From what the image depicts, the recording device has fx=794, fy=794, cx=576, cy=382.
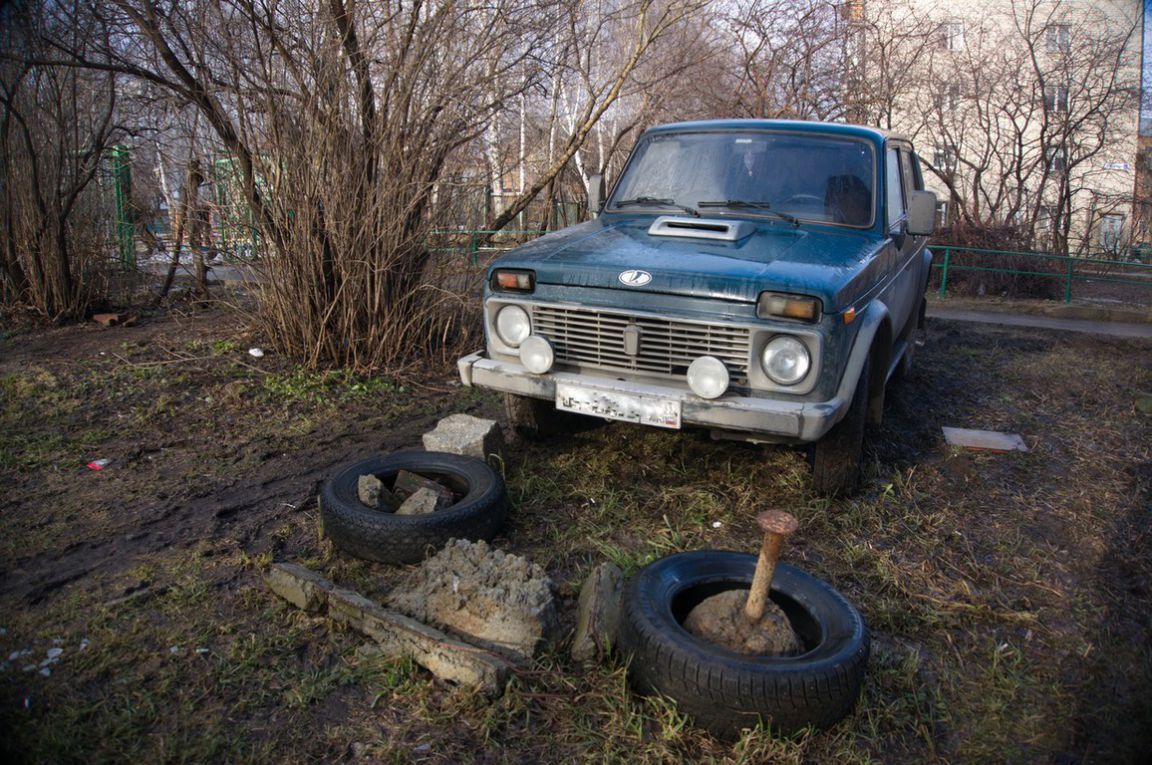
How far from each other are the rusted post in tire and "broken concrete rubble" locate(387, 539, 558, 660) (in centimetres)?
73

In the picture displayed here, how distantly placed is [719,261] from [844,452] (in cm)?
118

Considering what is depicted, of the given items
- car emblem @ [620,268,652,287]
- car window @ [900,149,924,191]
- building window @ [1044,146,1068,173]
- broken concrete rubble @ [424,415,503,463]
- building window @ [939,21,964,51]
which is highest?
building window @ [939,21,964,51]

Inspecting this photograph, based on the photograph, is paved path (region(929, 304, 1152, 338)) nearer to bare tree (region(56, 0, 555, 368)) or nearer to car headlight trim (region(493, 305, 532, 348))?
bare tree (region(56, 0, 555, 368))

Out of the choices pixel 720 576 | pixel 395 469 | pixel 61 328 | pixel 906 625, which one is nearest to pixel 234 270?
pixel 61 328

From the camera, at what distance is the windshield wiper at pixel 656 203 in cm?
461

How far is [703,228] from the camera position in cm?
420

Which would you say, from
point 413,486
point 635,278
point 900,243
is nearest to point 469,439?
point 413,486

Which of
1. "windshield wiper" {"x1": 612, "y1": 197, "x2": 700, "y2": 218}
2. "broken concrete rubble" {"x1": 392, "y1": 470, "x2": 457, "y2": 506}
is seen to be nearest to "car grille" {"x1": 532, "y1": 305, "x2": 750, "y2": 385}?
"broken concrete rubble" {"x1": 392, "y1": 470, "x2": 457, "y2": 506}

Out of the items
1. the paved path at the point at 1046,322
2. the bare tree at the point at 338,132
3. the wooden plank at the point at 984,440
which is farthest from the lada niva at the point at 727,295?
the paved path at the point at 1046,322

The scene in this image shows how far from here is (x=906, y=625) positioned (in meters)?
3.12

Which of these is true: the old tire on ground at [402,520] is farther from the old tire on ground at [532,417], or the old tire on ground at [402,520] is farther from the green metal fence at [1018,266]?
the green metal fence at [1018,266]

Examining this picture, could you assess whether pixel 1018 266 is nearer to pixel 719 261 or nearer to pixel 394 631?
pixel 719 261

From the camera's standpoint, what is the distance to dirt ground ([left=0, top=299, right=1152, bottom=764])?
2418mm

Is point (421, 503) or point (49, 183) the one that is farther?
point (49, 183)
